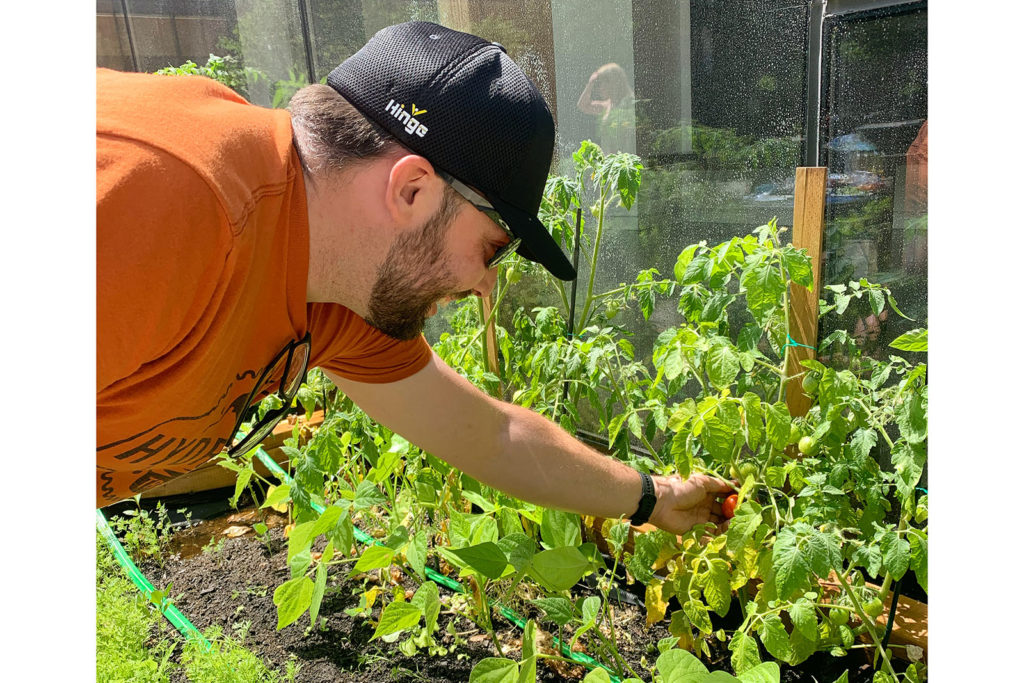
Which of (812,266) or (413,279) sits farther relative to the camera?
(812,266)

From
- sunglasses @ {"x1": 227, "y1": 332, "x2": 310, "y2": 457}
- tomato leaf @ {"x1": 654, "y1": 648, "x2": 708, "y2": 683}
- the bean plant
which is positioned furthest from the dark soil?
sunglasses @ {"x1": 227, "y1": 332, "x2": 310, "y2": 457}

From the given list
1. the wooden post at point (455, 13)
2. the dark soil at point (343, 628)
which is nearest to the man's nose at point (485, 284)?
the dark soil at point (343, 628)

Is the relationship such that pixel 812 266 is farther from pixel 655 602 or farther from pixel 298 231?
pixel 298 231

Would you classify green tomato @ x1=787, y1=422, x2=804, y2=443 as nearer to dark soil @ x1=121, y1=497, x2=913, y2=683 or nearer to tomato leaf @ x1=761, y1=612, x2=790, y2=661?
tomato leaf @ x1=761, y1=612, x2=790, y2=661

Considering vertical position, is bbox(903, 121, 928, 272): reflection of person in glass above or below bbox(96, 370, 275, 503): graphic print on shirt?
above

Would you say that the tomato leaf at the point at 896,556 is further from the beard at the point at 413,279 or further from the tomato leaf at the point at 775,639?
the beard at the point at 413,279

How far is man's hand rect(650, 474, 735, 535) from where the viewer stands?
153 centimetres

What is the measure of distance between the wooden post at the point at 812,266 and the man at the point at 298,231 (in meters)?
0.74

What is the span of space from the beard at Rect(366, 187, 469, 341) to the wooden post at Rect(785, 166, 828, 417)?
82 cm

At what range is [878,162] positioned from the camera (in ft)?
5.36

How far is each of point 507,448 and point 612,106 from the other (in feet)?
3.61

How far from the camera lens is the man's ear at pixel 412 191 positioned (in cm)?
106

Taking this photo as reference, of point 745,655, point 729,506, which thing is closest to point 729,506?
point 729,506

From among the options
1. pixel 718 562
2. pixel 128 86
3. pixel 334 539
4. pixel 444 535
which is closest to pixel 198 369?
pixel 128 86
